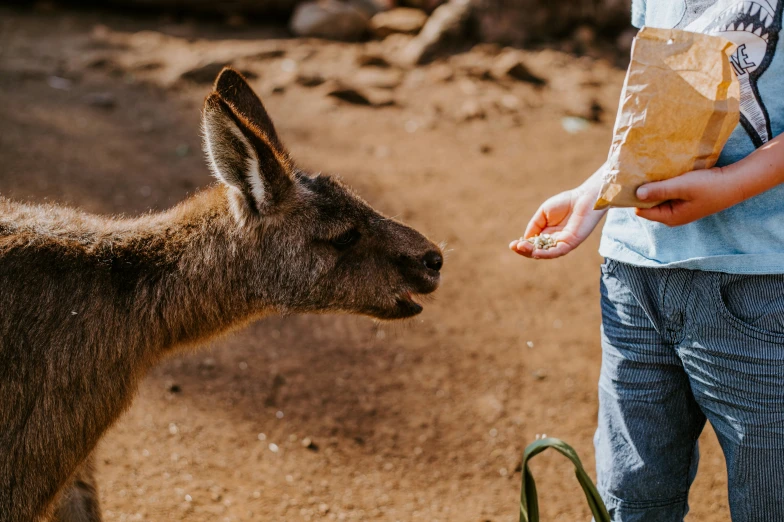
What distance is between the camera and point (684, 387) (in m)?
2.27

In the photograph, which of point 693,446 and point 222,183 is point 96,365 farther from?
point 693,446

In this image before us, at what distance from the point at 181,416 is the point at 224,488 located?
0.58 m

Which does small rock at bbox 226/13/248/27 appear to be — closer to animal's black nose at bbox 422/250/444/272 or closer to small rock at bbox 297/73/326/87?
small rock at bbox 297/73/326/87

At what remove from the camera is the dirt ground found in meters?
3.54

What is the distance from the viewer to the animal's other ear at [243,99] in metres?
3.09

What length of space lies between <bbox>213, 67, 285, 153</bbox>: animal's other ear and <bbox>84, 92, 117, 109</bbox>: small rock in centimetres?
482

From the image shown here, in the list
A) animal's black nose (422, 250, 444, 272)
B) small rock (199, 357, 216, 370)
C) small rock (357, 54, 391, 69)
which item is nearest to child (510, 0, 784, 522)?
animal's black nose (422, 250, 444, 272)

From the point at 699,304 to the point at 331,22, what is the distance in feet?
27.0

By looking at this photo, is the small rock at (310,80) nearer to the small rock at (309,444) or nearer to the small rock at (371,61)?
the small rock at (371,61)

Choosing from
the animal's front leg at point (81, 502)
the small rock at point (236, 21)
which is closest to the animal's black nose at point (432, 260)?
the animal's front leg at point (81, 502)

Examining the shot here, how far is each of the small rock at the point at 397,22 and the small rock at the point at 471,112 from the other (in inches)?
81.5

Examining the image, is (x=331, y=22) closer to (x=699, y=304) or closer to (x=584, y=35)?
(x=584, y=35)

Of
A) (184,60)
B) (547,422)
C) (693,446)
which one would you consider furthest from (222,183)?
(184,60)

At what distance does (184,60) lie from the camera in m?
8.65
